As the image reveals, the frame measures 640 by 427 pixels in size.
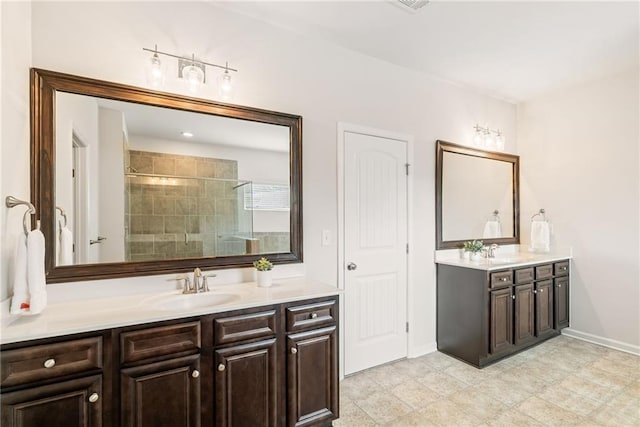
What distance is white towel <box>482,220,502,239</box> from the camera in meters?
3.71

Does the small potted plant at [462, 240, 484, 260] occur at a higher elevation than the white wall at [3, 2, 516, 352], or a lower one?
lower

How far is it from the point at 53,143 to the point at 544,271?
13.9ft

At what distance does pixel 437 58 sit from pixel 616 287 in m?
2.97

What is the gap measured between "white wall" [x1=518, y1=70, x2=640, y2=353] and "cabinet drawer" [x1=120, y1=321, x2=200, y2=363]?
402cm

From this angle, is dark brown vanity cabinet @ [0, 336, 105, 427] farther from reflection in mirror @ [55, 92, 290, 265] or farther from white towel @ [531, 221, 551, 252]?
white towel @ [531, 221, 551, 252]

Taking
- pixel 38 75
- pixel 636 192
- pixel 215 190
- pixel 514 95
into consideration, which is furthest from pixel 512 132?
pixel 38 75

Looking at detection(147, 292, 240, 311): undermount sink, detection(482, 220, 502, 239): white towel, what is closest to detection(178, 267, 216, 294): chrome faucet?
detection(147, 292, 240, 311): undermount sink

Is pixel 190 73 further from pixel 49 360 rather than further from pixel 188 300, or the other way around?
pixel 49 360

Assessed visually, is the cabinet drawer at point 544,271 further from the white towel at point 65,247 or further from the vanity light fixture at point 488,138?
the white towel at point 65,247

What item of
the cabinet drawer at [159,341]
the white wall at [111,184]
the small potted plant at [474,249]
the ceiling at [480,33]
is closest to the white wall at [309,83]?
the ceiling at [480,33]

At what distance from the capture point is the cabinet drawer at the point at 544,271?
3.29 m

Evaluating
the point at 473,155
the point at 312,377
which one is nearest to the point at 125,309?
the point at 312,377

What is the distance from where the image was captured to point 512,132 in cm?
403

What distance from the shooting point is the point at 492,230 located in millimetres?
3783
